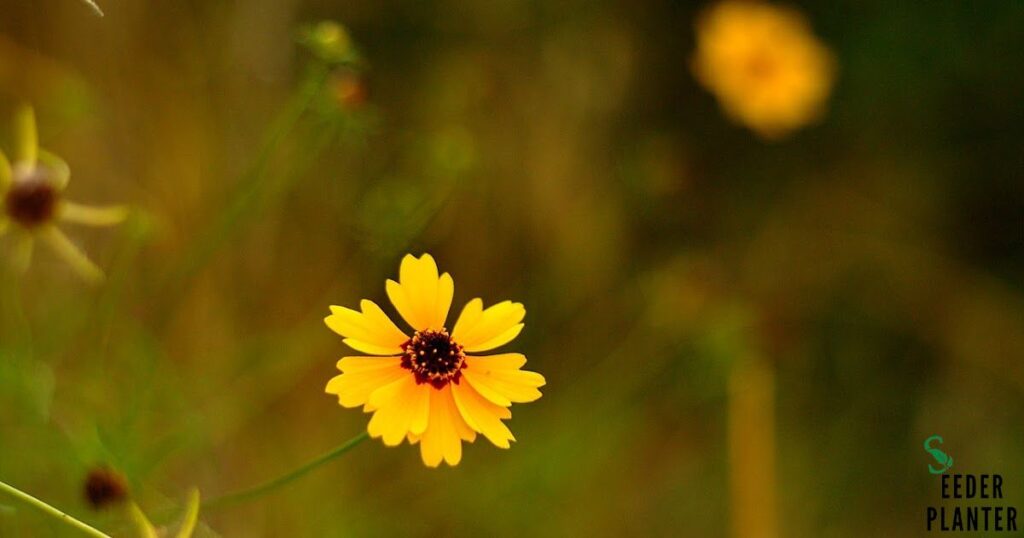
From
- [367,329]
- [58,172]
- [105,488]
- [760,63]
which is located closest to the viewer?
[367,329]

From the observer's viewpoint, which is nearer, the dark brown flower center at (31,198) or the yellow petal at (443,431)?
the yellow petal at (443,431)

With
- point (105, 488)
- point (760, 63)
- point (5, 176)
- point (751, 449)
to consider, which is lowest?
point (105, 488)

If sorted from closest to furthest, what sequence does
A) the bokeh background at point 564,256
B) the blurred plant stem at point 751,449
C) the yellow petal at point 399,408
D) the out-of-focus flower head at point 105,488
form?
the yellow petal at point 399,408, the out-of-focus flower head at point 105,488, the bokeh background at point 564,256, the blurred plant stem at point 751,449

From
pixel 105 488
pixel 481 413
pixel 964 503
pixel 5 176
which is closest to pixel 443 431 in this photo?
pixel 481 413

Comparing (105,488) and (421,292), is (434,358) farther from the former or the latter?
(105,488)

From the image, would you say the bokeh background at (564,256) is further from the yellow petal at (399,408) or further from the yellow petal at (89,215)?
the yellow petal at (399,408)

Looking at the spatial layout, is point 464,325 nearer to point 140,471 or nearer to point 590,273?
point 140,471

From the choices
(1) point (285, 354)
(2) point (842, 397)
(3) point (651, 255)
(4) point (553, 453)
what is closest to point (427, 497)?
(4) point (553, 453)

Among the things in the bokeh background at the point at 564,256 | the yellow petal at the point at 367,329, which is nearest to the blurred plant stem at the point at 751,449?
the bokeh background at the point at 564,256
